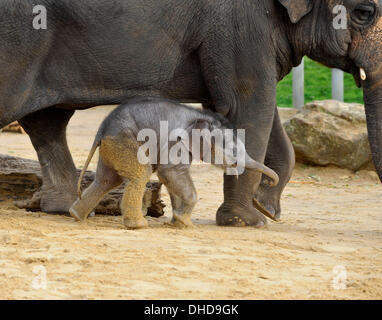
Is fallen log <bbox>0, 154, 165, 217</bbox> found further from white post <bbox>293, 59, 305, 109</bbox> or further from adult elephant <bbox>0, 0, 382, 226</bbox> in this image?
white post <bbox>293, 59, 305, 109</bbox>

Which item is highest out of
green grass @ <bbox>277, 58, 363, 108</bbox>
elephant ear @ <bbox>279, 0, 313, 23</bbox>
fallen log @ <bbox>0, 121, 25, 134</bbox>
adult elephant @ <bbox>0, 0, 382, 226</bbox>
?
elephant ear @ <bbox>279, 0, 313, 23</bbox>

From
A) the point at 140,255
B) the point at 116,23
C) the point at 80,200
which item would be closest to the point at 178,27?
the point at 116,23

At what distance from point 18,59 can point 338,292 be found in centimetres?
291

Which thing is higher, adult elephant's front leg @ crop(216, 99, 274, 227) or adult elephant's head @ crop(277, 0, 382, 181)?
adult elephant's head @ crop(277, 0, 382, 181)

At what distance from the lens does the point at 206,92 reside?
22.4ft

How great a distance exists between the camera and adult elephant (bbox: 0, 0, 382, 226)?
629cm

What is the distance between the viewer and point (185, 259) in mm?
5141

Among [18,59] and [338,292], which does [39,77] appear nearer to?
[18,59]

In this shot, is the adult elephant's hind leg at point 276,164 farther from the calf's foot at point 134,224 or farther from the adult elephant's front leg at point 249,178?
the calf's foot at point 134,224

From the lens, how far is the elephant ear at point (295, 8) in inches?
256

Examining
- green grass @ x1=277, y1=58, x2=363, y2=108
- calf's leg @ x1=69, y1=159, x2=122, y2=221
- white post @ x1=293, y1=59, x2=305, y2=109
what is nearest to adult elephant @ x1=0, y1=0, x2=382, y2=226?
calf's leg @ x1=69, y1=159, x2=122, y2=221

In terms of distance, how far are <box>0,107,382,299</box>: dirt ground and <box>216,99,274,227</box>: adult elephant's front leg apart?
162mm

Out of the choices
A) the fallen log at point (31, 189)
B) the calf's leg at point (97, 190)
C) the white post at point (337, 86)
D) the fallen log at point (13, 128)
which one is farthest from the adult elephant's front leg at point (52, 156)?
the white post at point (337, 86)

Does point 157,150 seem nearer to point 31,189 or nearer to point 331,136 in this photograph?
point 31,189
